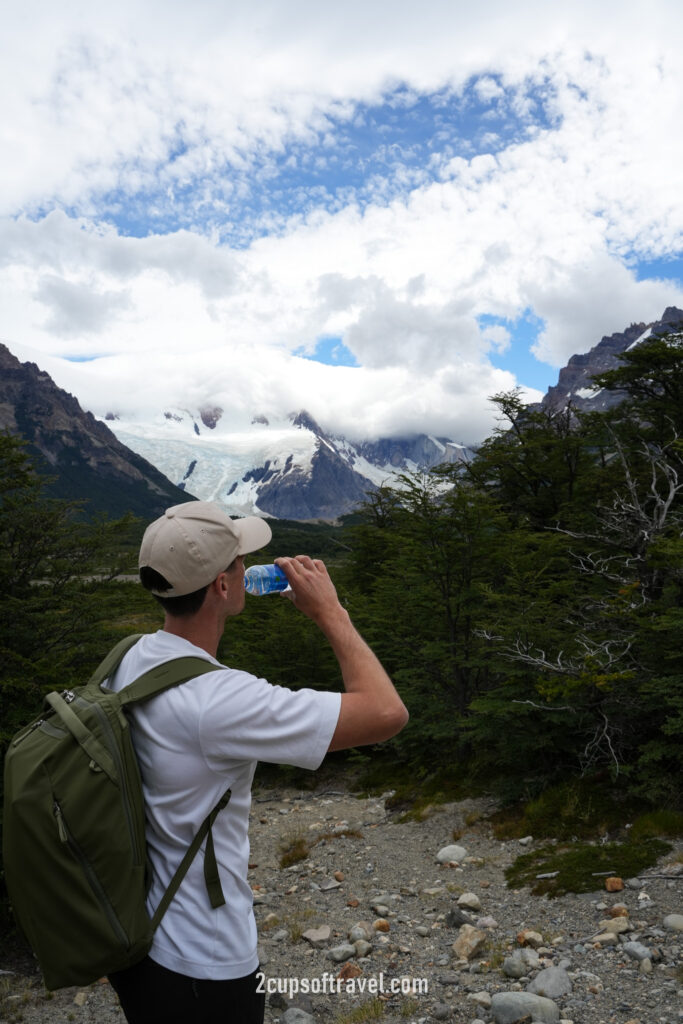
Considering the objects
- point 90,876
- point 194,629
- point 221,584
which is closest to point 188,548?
point 221,584

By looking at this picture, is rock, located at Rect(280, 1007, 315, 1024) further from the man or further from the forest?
the forest

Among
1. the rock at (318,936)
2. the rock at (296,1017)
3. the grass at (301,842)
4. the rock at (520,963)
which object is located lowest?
the grass at (301,842)

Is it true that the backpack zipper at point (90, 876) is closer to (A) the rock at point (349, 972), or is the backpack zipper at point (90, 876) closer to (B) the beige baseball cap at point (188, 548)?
(B) the beige baseball cap at point (188, 548)

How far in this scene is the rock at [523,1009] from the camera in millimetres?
4934

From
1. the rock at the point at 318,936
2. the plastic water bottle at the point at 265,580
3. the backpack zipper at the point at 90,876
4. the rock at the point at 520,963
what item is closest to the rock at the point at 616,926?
the rock at the point at 520,963

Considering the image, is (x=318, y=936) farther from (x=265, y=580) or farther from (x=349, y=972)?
(x=265, y=580)

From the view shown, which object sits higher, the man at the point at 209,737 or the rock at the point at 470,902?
the man at the point at 209,737

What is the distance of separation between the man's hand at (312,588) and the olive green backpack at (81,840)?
1.43 ft

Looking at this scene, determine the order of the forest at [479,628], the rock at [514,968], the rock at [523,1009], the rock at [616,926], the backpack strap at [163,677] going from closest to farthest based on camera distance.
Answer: the backpack strap at [163,677] → the rock at [523,1009] → the rock at [514,968] → the rock at [616,926] → the forest at [479,628]

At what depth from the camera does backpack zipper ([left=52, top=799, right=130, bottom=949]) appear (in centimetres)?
174

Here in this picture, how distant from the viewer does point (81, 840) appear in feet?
5.72

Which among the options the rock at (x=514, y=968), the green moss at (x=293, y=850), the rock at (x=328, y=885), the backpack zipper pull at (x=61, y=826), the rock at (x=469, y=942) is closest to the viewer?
the backpack zipper pull at (x=61, y=826)

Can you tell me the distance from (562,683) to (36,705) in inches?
290

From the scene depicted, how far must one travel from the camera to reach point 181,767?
74.0 inches
